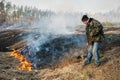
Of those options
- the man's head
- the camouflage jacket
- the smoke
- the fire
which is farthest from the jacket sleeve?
the smoke

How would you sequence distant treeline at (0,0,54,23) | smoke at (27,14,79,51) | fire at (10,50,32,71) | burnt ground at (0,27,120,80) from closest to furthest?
burnt ground at (0,27,120,80), fire at (10,50,32,71), smoke at (27,14,79,51), distant treeline at (0,0,54,23)

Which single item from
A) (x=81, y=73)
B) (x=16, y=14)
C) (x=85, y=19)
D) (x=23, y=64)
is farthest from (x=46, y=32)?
(x=16, y=14)

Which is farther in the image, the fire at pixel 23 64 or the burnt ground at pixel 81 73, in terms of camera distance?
the fire at pixel 23 64

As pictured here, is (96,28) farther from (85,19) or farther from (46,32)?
(46,32)

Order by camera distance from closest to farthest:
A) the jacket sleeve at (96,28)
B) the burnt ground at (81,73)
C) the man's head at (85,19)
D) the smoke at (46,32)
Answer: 1. the burnt ground at (81,73)
2. the man's head at (85,19)
3. the jacket sleeve at (96,28)
4. the smoke at (46,32)

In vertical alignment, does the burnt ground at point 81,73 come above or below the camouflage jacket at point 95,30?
below

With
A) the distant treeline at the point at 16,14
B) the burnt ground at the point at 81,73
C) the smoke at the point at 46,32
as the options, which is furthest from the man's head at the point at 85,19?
the distant treeline at the point at 16,14

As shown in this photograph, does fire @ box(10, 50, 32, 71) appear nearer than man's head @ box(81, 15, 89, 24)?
No

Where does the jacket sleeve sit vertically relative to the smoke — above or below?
above

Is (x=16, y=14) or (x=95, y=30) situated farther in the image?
(x=16, y=14)

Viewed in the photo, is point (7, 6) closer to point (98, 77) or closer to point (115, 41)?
point (115, 41)

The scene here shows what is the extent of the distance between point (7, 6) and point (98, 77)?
11151 centimetres

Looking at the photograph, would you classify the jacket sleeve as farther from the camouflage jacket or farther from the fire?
the fire

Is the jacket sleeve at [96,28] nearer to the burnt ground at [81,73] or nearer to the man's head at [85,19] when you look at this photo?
the man's head at [85,19]
